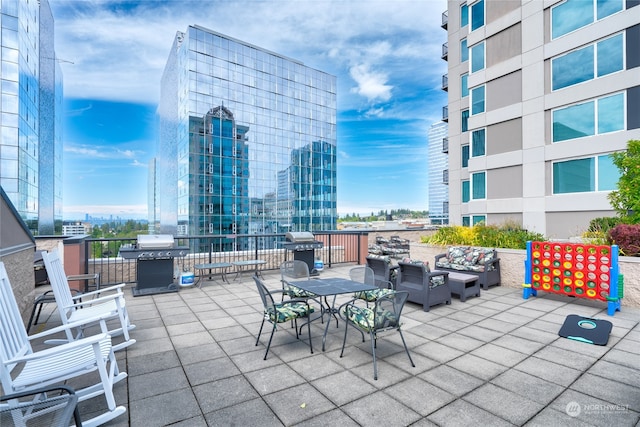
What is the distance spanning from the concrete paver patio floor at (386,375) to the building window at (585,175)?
9346 mm

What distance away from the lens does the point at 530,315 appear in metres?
4.80

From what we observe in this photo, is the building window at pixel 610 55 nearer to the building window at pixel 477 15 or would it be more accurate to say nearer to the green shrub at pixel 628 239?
the building window at pixel 477 15

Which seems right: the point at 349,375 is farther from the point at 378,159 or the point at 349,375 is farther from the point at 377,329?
the point at 378,159

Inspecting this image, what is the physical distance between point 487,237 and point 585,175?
306 inches

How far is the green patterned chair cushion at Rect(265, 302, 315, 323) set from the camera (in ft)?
11.1

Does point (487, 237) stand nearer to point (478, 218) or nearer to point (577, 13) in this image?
point (478, 218)

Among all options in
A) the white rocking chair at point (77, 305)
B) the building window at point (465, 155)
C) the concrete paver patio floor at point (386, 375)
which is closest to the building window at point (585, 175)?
the building window at point (465, 155)

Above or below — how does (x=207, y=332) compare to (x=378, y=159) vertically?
below

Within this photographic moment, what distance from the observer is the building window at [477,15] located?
15.3 m

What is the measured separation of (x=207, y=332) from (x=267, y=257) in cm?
499

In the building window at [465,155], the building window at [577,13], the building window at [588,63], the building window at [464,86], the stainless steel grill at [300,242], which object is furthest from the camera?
the building window at [464,86]

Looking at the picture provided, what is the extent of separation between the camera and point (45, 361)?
228 cm

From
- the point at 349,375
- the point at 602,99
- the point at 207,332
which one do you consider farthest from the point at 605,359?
the point at 602,99

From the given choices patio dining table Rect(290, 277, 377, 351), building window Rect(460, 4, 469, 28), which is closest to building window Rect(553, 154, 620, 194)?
building window Rect(460, 4, 469, 28)
